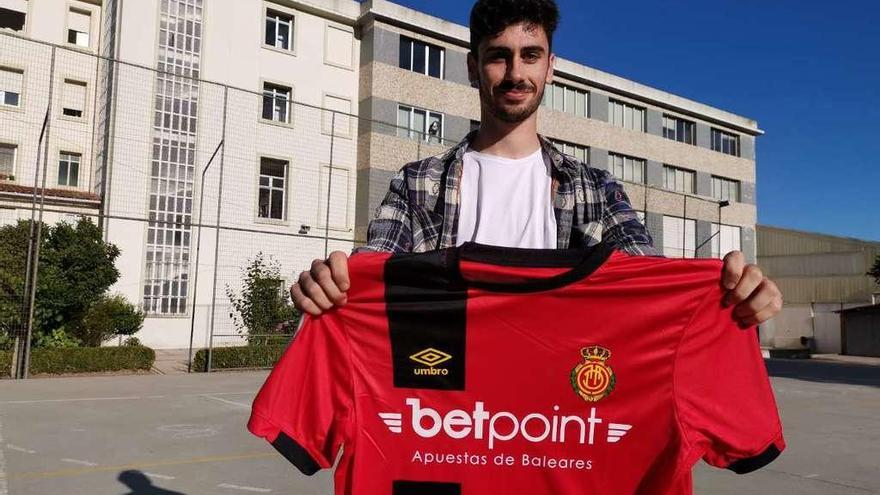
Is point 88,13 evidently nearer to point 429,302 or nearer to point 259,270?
point 259,270

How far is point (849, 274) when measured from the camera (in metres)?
35.1

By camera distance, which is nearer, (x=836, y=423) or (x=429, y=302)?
(x=429, y=302)

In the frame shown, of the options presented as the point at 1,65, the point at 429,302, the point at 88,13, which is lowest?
the point at 429,302

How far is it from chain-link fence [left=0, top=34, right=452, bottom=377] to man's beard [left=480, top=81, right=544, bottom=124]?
15796 millimetres

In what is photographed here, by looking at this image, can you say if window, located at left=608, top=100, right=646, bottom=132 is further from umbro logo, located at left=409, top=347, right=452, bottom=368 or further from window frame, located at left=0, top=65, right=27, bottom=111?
umbro logo, located at left=409, top=347, right=452, bottom=368

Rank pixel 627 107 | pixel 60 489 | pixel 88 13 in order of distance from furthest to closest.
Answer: pixel 627 107 < pixel 88 13 < pixel 60 489

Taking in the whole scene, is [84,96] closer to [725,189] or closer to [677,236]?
[677,236]

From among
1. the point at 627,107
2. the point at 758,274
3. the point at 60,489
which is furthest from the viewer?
the point at 627,107

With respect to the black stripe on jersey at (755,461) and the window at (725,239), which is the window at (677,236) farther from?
the black stripe on jersey at (755,461)

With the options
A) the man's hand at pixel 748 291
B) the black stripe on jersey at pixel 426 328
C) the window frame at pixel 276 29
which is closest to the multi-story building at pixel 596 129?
the window frame at pixel 276 29

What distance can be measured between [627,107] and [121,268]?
22430 mm

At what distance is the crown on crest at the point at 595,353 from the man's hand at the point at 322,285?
0.70 meters

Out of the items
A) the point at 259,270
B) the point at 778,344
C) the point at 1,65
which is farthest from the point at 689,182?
the point at 1,65

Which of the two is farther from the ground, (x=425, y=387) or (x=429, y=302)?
(x=429, y=302)
